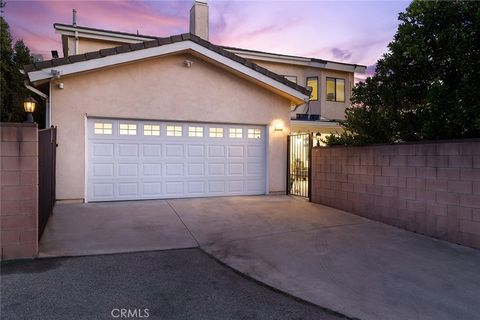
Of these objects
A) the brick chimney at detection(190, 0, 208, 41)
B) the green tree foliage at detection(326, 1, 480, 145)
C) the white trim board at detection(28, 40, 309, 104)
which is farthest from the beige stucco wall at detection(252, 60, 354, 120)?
the green tree foliage at detection(326, 1, 480, 145)

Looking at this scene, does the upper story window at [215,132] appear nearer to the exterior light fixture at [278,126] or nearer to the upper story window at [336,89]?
the exterior light fixture at [278,126]

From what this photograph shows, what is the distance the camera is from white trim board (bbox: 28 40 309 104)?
25.6 ft

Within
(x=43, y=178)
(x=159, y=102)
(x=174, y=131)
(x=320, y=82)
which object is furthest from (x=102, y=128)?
(x=320, y=82)

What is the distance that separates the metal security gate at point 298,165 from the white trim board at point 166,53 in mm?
1350

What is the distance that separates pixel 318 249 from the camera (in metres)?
4.98

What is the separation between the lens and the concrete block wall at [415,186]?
17.3ft

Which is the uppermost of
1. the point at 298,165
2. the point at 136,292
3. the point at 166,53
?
the point at 166,53

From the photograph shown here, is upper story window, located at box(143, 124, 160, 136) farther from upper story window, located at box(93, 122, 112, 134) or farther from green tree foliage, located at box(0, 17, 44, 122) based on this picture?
green tree foliage, located at box(0, 17, 44, 122)

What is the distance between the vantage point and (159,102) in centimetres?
907

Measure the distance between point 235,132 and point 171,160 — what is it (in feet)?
7.16

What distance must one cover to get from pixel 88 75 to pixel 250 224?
5.76m

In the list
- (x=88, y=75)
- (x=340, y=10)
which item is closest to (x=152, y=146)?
(x=88, y=75)

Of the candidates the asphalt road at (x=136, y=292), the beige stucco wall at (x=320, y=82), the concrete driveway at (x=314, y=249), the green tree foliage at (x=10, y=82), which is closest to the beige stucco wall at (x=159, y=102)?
the concrete driveway at (x=314, y=249)

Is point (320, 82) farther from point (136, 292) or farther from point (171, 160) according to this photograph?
point (136, 292)
